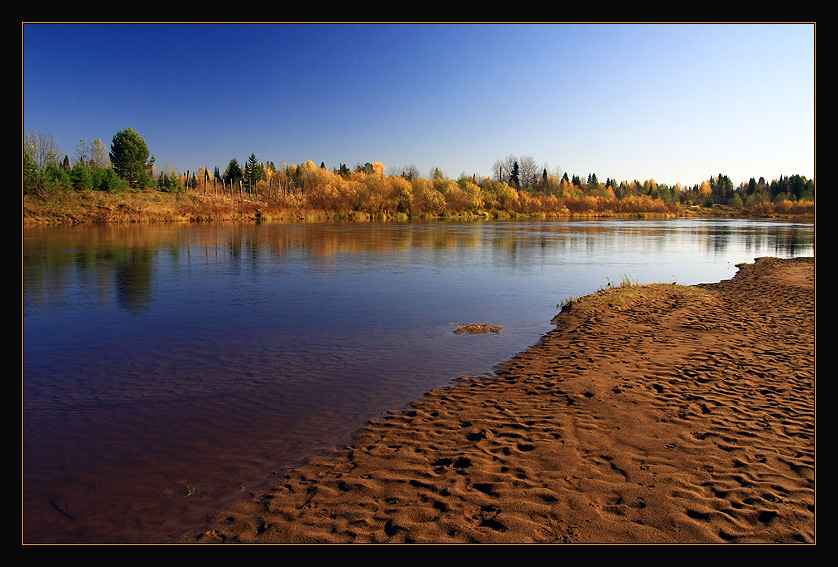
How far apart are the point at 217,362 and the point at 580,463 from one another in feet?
24.9

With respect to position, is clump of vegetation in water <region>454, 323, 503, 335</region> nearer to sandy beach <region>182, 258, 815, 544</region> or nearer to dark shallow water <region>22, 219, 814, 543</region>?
dark shallow water <region>22, 219, 814, 543</region>

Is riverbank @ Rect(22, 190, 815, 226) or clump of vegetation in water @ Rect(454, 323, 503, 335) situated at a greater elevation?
riverbank @ Rect(22, 190, 815, 226)

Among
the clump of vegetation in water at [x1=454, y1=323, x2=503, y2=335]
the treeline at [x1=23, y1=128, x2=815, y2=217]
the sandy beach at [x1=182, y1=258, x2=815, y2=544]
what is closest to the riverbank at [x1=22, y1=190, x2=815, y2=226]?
the treeline at [x1=23, y1=128, x2=815, y2=217]

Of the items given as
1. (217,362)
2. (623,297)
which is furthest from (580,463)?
(623,297)

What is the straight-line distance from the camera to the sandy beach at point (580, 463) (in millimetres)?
4098

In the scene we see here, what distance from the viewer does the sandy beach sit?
4.10 meters

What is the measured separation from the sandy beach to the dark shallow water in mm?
806

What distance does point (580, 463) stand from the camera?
523 cm

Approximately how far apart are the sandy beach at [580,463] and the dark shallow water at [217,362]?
806mm

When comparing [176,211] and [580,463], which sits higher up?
[176,211]

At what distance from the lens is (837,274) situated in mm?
2861

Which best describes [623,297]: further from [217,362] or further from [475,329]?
[217,362]

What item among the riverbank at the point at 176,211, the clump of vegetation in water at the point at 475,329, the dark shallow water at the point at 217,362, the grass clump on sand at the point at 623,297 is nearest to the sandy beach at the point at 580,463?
the dark shallow water at the point at 217,362

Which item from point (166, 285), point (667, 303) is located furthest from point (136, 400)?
point (667, 303)
